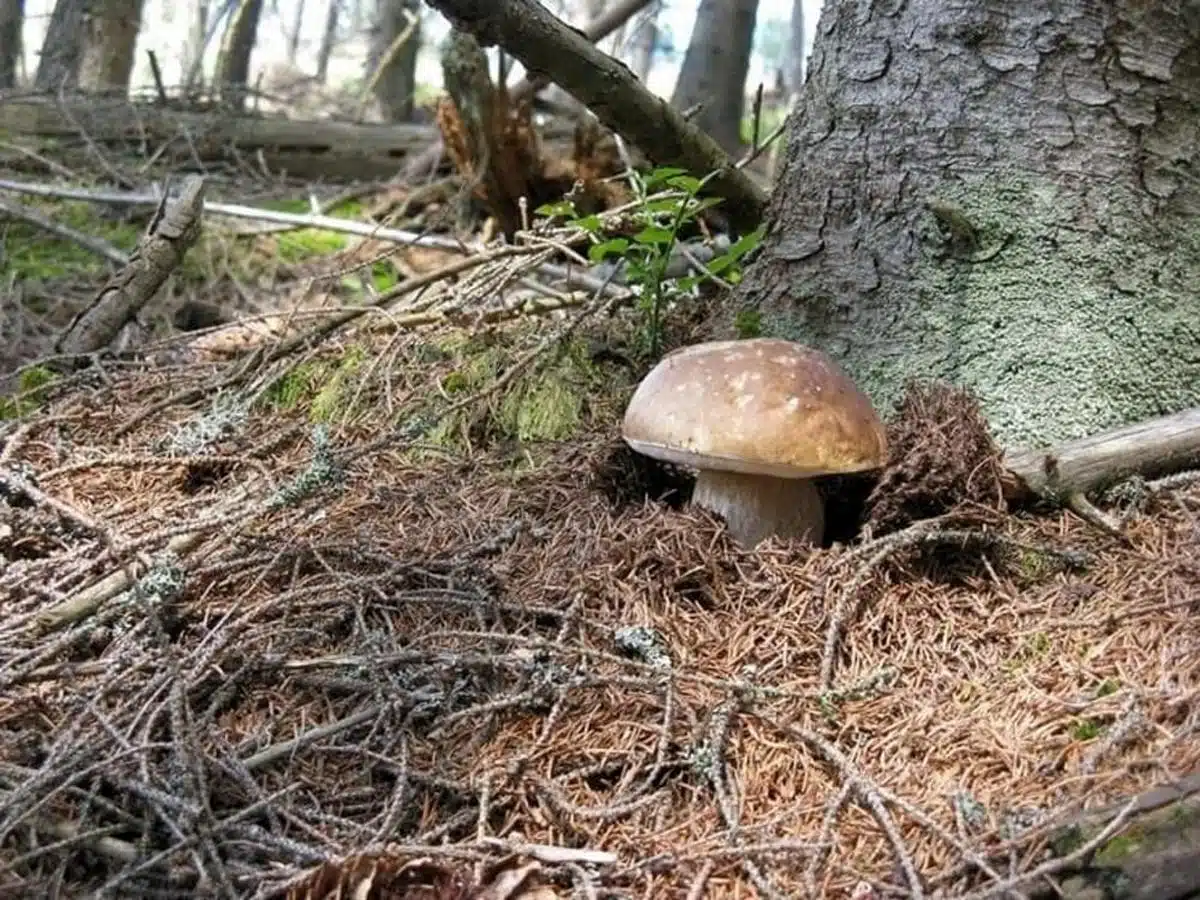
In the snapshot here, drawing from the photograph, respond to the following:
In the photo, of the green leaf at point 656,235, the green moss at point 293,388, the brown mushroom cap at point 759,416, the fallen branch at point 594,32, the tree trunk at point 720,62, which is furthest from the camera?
the tree trunk at point 720,62

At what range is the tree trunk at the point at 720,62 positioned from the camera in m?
7.99

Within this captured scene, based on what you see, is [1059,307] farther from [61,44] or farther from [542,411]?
[61,44]

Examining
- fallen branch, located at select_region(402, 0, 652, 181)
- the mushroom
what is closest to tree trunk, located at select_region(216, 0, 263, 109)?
fallen branch, located at select_region(402, 0, 652, 181)

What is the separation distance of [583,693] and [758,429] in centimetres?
A: 67

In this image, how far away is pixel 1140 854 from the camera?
1.68m

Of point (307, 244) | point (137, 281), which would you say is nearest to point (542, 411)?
point (137, 281)

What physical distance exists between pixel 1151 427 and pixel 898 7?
4.14 ft

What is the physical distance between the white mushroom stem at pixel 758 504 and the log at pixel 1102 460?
485mm

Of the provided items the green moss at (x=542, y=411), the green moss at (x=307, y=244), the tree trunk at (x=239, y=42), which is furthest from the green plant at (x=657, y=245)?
the tree trunk at (x=239, y=42)

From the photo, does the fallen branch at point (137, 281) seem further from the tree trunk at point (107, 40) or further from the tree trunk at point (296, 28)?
the tree trunk at point (296, 28)

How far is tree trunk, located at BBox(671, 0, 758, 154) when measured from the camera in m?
7.99

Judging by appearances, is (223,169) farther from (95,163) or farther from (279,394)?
(279,394)

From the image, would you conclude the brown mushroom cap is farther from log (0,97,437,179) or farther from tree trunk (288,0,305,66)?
tree trunk (288,0,305,66)

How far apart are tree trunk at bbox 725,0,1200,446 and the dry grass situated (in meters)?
0.41
